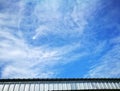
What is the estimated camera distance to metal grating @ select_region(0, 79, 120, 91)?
18281mm

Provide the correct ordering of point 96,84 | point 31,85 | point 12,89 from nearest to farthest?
point 12,89
point 31,85
point 96,84

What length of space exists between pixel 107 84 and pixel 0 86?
15.3 metres

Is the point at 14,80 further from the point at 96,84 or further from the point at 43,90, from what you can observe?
the point at 96,84

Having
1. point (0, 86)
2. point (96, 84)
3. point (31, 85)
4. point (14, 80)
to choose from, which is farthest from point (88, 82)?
point (0, 86)

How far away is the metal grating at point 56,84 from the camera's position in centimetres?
1828

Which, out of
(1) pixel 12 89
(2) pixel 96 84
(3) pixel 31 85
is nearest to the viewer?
(1) pixel 12 89

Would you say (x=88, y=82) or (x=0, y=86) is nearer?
(x=0, y=86)

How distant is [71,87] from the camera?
1947cm

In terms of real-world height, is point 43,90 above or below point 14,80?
below

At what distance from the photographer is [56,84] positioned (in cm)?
1981

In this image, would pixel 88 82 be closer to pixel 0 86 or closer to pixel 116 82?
pixel 116 82

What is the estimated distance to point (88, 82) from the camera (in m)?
20.7

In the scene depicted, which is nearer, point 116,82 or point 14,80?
point 14,80

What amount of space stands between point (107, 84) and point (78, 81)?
4.40 meters
